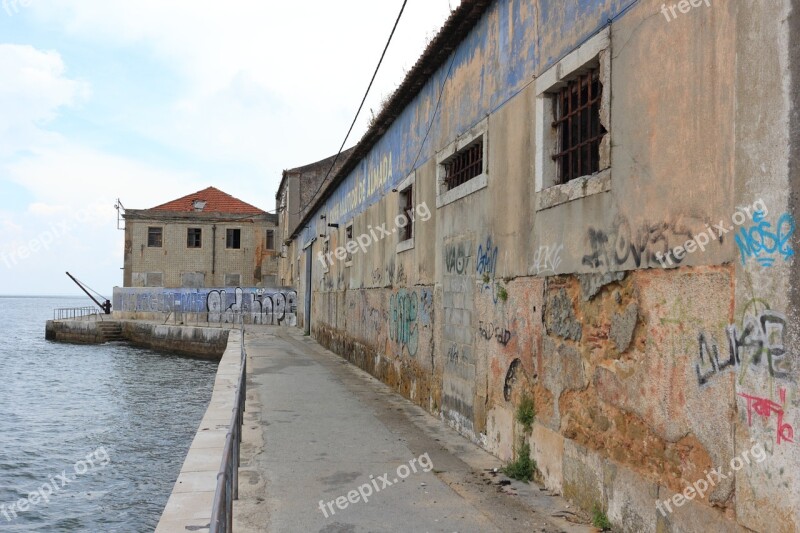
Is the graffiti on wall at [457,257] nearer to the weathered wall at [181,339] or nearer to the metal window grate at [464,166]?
the metal window grate at [464,166]

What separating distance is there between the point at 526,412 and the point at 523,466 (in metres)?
0.51

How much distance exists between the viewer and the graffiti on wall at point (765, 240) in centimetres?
348

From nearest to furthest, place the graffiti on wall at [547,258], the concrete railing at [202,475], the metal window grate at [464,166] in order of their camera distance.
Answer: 1. the concrete railing at [202,475]
2. the graffiti on wall at [547,258]
3. the metal window grate at [464,166]

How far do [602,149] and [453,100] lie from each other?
4.43 metres

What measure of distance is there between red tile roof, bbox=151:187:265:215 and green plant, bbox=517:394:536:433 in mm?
44738

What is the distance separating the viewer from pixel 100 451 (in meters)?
13.3

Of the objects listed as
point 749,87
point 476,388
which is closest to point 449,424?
point 476,388

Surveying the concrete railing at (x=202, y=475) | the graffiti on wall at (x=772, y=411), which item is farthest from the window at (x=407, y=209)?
the graffiti on wall at (x=772, y=411)

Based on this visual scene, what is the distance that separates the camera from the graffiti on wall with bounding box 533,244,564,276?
6.01 meters

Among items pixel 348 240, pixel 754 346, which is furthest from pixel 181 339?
pixel 754 346

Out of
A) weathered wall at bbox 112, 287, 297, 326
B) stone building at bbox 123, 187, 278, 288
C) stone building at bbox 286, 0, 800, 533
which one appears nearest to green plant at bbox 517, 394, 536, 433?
stone building at bbox 286, 0, 800, 533

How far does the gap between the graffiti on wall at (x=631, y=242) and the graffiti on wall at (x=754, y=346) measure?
65 centimetres

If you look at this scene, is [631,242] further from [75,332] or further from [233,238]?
[233,238]

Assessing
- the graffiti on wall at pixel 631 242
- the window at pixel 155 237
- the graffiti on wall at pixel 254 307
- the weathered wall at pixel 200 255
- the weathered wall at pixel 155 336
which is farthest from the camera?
the window at pixel 155 237
